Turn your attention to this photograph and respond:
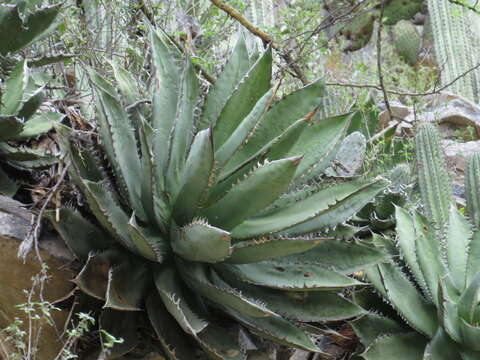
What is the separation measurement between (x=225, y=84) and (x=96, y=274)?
79cm

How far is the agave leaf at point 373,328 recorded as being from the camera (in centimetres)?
200

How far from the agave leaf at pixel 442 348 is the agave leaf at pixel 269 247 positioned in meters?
0.62

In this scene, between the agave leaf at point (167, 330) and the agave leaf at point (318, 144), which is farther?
the agave leaf at point (318, 144)

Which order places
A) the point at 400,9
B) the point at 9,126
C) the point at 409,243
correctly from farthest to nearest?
the point at 400,9 → the point at 409,243 → the point at 9,126

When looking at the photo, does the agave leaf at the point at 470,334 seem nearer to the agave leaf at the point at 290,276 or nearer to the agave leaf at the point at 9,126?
the agave leaf at the point at 290,276

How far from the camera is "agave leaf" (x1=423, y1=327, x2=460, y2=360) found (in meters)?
1.89

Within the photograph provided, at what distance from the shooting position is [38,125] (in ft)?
6.79

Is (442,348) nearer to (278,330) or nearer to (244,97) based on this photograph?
(278,330)

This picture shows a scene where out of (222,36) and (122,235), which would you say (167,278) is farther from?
(222,36)

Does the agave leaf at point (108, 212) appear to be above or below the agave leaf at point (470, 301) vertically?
above

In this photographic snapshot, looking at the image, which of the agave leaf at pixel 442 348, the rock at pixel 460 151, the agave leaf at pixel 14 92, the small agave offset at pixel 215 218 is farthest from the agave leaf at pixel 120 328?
the rock at pixel 460 151

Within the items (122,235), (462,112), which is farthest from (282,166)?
(462,112)

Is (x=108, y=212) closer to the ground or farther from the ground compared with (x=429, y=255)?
farther from the ground

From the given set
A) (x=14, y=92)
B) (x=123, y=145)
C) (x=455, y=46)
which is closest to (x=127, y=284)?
(x=123, y=145)
